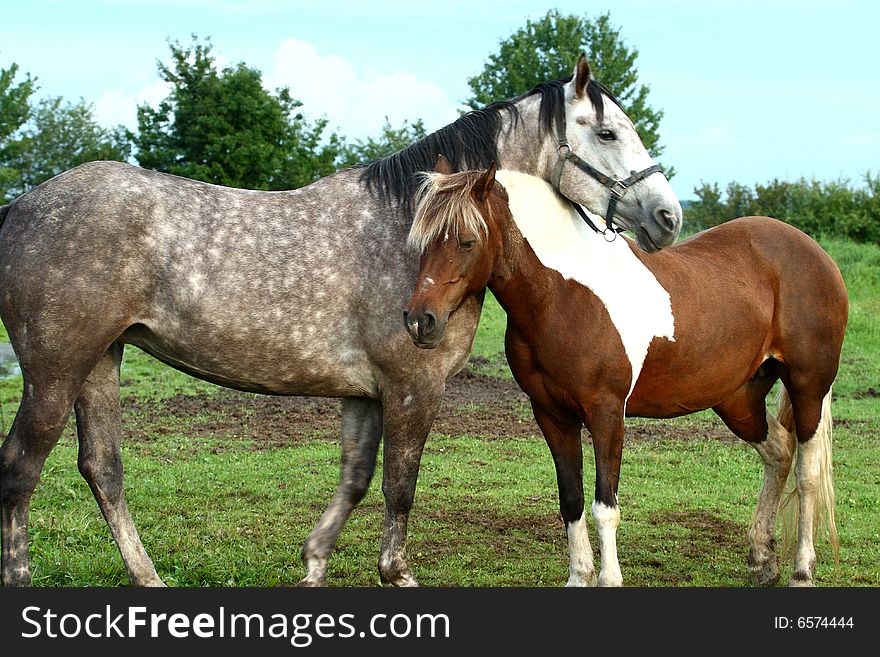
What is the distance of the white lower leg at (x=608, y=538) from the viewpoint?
4129 mm

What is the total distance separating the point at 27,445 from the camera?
Answer: 407cm

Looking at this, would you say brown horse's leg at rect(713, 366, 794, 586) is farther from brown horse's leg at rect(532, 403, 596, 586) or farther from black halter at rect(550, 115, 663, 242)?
black halter at rect(550, 115, 663, 242)

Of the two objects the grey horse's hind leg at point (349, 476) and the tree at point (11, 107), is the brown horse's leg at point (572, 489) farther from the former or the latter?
the tree at point (11, 107)

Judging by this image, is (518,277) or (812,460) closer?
(518,277)

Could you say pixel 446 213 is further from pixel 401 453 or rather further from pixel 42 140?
pixel 42 140

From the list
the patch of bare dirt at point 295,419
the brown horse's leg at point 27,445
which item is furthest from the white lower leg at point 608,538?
the patch of bare dirt at point 295,419

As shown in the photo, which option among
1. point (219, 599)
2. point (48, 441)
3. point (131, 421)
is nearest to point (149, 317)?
point (48, 441)

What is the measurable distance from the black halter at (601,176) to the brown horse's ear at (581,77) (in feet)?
0.47

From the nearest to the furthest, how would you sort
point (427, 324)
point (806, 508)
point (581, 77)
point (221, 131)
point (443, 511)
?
point (427, 324)
point (581, 77)
point (806, 508)
point (443, 511)
point (221, 131)

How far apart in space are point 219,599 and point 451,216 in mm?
1859

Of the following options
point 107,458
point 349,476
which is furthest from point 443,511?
point 107,458

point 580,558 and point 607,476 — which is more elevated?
point 607,476

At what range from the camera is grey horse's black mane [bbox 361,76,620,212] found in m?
4.47

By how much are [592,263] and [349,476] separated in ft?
5.22
